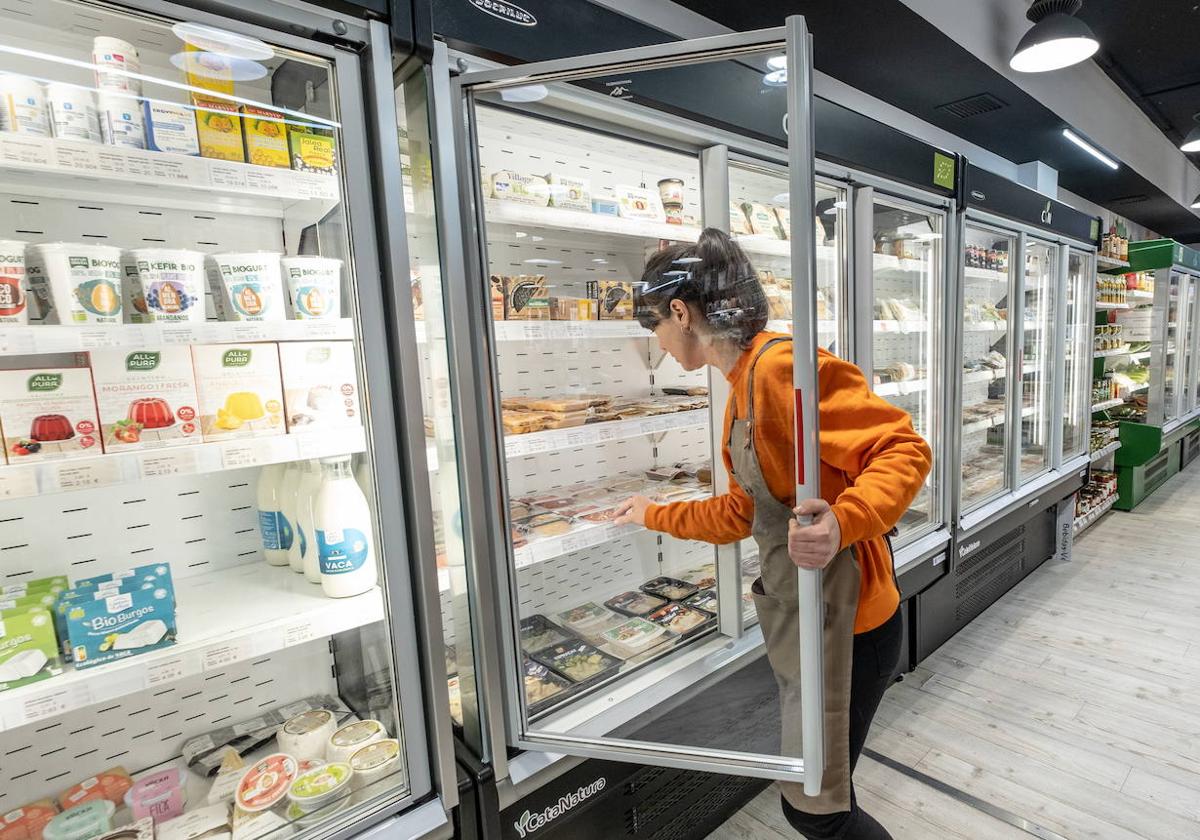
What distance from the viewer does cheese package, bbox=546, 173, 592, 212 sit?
1.77 m

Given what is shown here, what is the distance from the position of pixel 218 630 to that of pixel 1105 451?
254 inches

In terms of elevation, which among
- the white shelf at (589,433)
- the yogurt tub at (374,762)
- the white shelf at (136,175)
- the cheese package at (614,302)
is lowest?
the yogurt tub at (374,762)

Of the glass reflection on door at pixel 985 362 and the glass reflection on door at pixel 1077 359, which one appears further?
the glass reflection on door at pixel 1077 359

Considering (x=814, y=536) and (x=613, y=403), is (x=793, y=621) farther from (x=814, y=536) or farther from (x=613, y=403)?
(x=613, y=403)

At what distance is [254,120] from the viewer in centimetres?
126

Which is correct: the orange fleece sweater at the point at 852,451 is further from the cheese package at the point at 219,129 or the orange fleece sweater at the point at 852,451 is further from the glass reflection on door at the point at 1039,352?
the glass reflection on door at the point at 1039,352

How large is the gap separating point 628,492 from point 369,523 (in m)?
0.91

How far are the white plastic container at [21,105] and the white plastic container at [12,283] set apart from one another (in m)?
0.19

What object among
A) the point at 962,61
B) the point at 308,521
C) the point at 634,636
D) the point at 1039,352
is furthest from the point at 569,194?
the point at 1039,352

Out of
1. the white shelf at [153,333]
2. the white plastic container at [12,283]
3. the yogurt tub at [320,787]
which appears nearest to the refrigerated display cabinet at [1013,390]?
the yogurt tub at [320,787]

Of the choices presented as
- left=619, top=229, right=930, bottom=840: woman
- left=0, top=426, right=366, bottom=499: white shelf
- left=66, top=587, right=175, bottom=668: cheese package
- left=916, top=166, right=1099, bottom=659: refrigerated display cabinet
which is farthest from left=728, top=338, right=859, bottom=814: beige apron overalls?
left=916, top=166, right=1099, bottom=659: refrigerated display cabinet

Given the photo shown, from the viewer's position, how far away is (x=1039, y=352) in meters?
4.34

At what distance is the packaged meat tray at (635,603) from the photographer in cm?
216

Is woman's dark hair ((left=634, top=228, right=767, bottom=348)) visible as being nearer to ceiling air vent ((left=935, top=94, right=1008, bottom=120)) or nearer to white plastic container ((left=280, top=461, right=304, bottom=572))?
white plastic container ((left=280, top=461, right=304, bottom=572))
